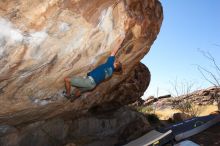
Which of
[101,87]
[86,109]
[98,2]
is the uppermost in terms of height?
[98,2]

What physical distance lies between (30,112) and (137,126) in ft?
17.3

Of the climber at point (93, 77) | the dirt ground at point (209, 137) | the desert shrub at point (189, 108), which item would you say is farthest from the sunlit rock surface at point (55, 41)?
the desert shrub at point (189, 108)

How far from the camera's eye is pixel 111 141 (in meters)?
12.4

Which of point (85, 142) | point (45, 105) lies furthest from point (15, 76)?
point (85, 142)

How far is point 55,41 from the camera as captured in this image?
661 cm

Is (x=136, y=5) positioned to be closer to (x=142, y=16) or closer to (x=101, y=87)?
(x=142, y=16)

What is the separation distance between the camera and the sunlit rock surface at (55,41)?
5.90m

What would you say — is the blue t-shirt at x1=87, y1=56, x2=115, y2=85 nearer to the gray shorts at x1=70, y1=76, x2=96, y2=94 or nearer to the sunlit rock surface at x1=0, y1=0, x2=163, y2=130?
the gray shorts at x1=70, y1=76, x2=96, y2=94

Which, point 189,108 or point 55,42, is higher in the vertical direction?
point 55,42

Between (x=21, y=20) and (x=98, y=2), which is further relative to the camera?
(x=98, y=2)

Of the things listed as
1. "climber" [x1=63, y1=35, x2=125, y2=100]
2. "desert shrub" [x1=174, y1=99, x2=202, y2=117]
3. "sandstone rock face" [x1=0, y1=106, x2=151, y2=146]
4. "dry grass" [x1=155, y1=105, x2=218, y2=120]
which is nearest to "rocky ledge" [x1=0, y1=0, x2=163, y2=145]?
"climber" [x1=63, y1=35, x2=125, y2=100]

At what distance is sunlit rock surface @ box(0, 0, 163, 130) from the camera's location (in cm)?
590

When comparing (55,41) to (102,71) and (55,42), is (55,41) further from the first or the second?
(102,71)

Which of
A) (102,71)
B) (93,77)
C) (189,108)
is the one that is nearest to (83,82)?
(93,77)
